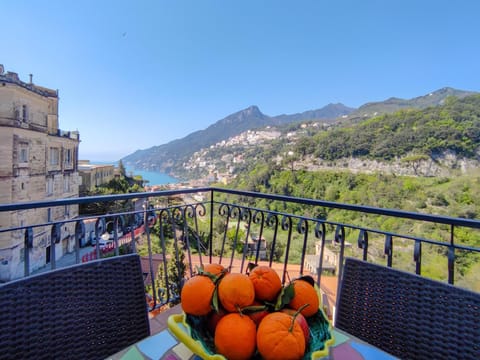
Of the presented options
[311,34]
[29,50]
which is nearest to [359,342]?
[29,50]

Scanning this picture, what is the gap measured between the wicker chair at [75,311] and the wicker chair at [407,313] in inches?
30.6

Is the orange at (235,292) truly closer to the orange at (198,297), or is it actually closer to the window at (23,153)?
the orange at (198,297)

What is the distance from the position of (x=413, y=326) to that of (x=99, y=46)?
15.4 metres

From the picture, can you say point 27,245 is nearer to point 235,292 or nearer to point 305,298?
point 235,292

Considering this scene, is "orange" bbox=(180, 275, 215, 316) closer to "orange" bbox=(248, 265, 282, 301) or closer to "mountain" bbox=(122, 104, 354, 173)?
"orange" bbox=(248, 265, 282, 301)

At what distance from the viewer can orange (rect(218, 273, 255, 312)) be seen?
0.49 metres

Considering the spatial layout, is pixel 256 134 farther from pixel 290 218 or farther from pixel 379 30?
pixel 290 218

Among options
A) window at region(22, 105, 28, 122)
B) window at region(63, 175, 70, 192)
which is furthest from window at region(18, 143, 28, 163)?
window at region(63, 175, 70, 192)

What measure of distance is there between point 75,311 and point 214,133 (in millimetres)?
66430

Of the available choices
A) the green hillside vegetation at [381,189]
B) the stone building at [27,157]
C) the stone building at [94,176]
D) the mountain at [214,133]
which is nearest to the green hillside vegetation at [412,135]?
the green hillside vegetation at [381,189]

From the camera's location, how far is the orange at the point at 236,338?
445 mm

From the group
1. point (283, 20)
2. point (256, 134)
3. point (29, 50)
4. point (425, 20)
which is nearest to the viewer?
point (29, 50)

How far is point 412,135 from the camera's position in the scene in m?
21.5

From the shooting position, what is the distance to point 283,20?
1583 centimetres
